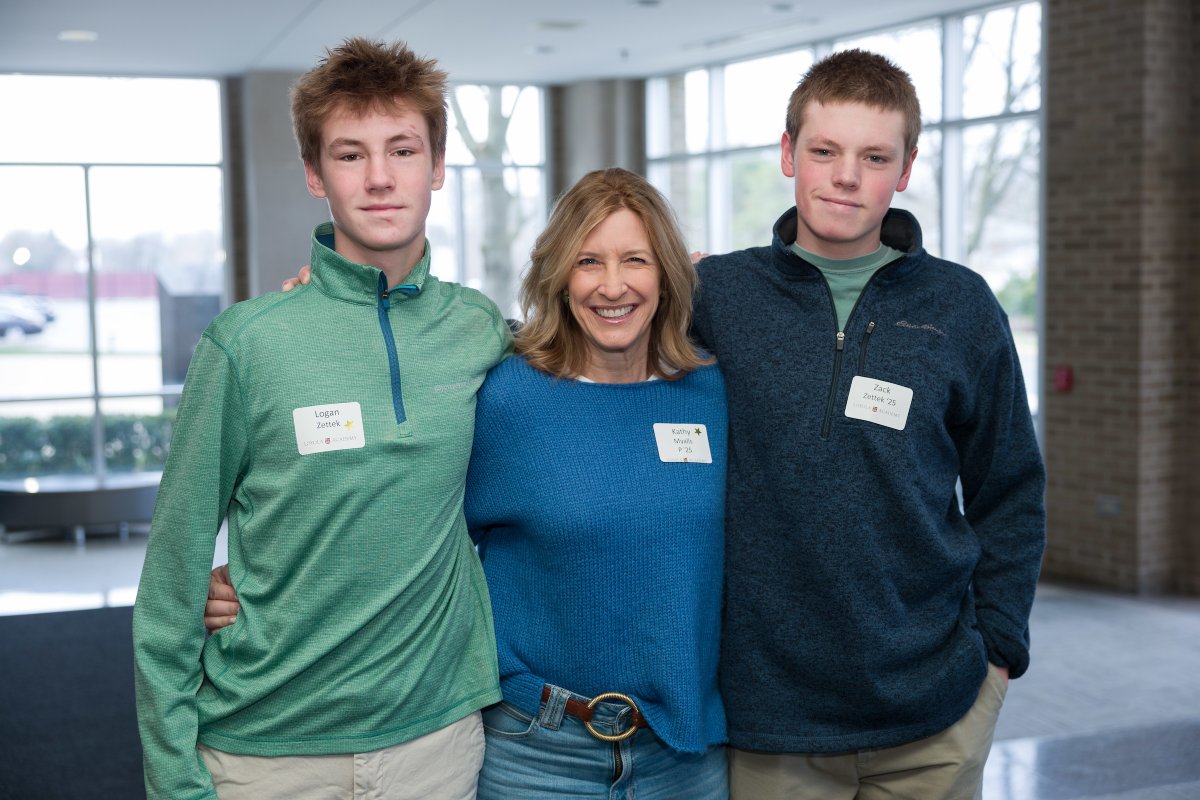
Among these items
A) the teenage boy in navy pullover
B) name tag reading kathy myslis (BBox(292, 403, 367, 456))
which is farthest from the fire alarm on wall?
name tag reading kathy myslis (BBox(292, 403, 367, 456))

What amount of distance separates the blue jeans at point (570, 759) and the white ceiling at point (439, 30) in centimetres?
739

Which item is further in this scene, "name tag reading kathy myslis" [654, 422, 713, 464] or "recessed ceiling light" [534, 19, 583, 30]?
"recessed ceiling light" [534, 19, 583, 30]

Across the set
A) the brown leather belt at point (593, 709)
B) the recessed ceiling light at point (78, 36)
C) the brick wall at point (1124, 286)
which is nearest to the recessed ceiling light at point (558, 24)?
the recessed ceiling light at point (78, 36)

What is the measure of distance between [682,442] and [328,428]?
633mm

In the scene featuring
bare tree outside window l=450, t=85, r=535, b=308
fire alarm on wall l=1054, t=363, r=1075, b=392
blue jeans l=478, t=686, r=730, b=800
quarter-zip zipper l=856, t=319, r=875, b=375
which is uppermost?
bare tree outside window l=450, t=85, r=535, b=308

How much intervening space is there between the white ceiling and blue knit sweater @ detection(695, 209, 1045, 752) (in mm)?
7104

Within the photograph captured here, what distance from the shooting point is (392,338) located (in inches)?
78.0

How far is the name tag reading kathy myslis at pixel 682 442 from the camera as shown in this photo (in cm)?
212

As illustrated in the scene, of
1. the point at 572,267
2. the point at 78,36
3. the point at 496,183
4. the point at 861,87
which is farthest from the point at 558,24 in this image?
the point at 572,267

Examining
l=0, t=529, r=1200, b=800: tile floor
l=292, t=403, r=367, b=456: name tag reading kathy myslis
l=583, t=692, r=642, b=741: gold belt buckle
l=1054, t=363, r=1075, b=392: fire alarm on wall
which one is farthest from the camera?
l=1054, t=363, r=1075, b=392: fire alarm on wall

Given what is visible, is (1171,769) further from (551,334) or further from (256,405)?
(256,405)

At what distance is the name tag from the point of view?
2.12 metres

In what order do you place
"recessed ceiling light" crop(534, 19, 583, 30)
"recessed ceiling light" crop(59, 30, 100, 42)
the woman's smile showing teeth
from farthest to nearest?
"recessed ceiling light" crop(534, 19, 583, 30) < "recessed ceiling light" crop(59, 30, 100, 42) < the woman's smile showing teeth

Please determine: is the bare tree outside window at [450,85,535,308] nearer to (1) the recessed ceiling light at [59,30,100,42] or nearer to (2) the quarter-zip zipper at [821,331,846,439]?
(1) the recessed ceiling light at [59,30,100,42]
